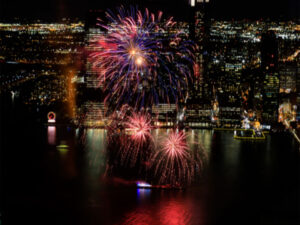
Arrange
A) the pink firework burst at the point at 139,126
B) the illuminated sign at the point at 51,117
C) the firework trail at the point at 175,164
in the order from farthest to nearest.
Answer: the illuminated sign at the point at 51,117 < the pink firework burst at the point at 139,126 < the firework trail at the point at 175,164

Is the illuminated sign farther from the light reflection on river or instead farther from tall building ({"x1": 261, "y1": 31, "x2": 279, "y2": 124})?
tall building ({"x1": 261, "y1": 31, "x2": 279, "y2": 124})

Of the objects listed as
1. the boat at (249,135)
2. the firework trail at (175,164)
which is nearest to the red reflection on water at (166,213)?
the firework trail at (175,164)

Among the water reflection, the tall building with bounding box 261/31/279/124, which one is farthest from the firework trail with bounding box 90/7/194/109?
the tall building with bounding box 261/31/279/124

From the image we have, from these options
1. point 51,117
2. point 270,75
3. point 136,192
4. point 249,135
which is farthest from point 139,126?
point 270,75

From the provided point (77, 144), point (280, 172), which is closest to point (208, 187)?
point (280, 172)

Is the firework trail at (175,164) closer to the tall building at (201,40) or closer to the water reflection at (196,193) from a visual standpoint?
the water reflection at (196,193)
